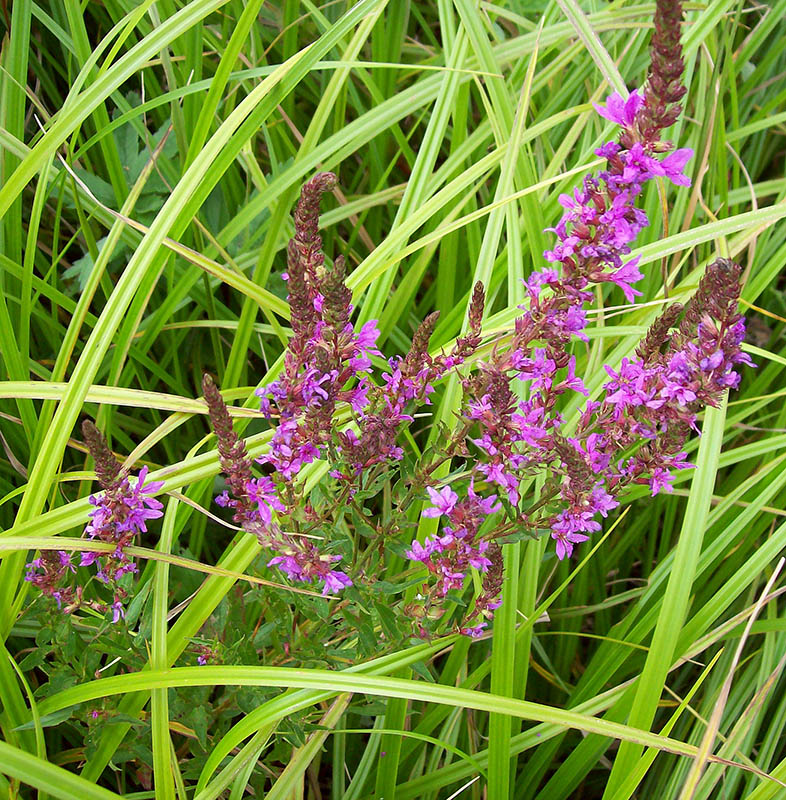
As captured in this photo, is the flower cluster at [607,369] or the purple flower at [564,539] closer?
the flower cluster at [607,369]

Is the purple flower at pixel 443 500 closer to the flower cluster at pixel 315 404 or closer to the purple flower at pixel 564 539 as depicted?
the flower cluster at pixel 315 404

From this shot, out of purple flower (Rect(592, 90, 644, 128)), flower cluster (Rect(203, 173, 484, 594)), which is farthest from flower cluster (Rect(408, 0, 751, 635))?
flower cluster (Rect(203, 173, 484, 594))

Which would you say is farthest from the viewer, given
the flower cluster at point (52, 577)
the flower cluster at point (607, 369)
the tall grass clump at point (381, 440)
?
the flower cluster at point (52, 577)

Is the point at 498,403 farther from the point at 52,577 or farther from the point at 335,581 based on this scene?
the point at 52,577

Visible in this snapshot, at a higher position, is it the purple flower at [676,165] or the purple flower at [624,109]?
the purple flower at [624,109]

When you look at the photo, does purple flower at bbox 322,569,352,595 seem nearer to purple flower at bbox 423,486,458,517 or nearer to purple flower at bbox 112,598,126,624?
purple flower at bbox 423,486,458,517

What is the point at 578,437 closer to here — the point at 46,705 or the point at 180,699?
the point at 180,699

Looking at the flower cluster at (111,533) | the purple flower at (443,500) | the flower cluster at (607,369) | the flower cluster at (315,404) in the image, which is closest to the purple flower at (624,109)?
the flower cluster at (607,369)

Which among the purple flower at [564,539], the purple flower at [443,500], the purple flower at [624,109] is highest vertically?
the purple flower at [624,109]
